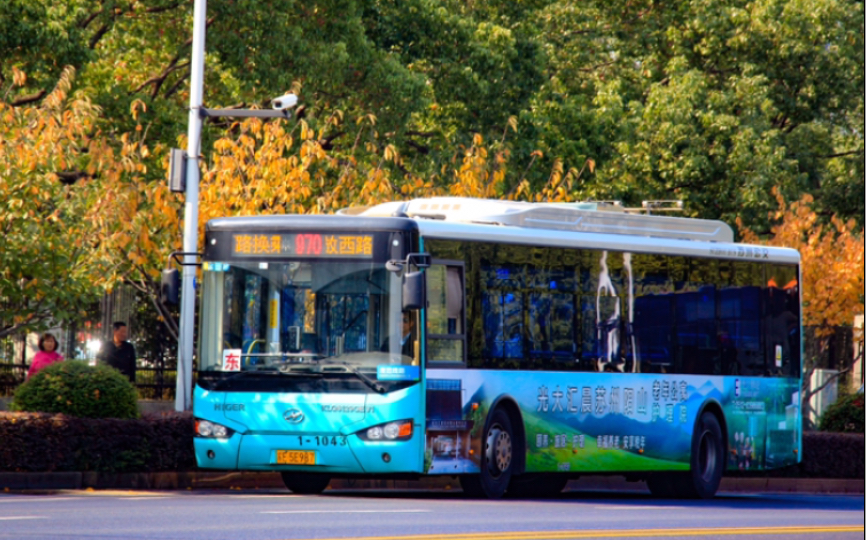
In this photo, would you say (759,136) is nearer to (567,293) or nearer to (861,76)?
(861,76)

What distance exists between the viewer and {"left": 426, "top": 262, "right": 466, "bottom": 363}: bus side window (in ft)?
52.0

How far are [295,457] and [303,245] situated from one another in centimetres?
205

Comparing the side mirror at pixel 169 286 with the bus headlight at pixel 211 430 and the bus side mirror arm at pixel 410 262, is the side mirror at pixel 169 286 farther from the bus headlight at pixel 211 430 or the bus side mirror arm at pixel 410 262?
the bus side mirror arm at pixel 410 262

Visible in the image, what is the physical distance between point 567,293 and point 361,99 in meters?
12.7

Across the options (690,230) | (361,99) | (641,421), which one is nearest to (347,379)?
(641,421)

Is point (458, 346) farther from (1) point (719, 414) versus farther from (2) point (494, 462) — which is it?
(1) point (719, 414)

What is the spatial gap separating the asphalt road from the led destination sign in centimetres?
237

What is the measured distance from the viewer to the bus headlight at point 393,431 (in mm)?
15484

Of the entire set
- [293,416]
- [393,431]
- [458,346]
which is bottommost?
[393,431]

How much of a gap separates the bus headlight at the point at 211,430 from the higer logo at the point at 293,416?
63 cm

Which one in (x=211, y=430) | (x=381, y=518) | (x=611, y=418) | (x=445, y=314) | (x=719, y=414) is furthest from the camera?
(x=719, y=414)

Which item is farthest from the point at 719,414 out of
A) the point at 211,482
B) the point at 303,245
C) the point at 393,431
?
the point at 303,245

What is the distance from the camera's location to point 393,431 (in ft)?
Result: 50.9

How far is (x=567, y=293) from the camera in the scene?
57.3 ft
